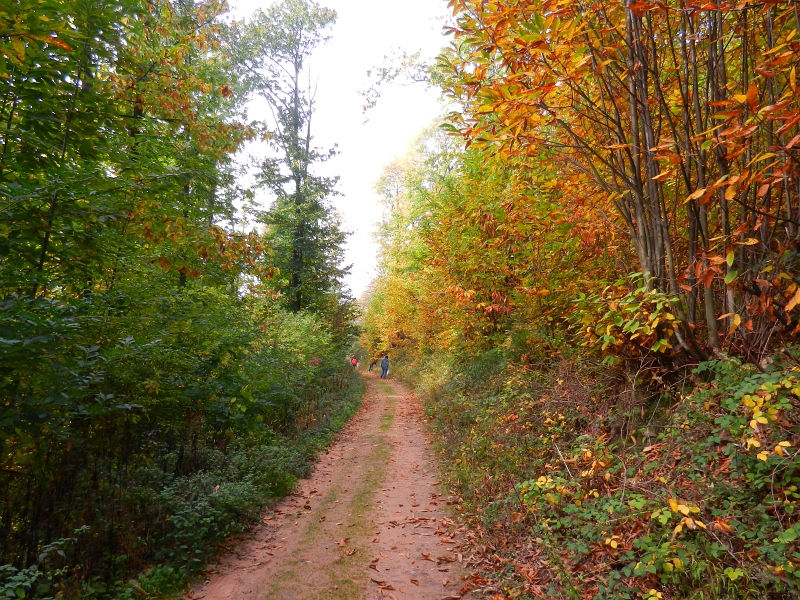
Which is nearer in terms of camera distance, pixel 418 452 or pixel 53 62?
pixel 53 62

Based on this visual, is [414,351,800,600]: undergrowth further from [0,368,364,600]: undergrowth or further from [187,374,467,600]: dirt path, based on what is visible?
[0,368,364,600]: undergrowth

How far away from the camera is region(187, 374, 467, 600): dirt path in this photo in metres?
4.31

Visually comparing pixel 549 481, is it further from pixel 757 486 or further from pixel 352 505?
pixel 352 505

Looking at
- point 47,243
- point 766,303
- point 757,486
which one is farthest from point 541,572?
point 47,243

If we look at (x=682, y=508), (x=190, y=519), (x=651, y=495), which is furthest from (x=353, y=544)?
(x=682, y=508)

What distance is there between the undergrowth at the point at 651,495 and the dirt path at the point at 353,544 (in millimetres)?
524

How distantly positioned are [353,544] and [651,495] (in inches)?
138

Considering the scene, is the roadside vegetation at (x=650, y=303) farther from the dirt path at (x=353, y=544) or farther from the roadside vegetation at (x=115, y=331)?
the roadside vegetation at (x=115, y=331)

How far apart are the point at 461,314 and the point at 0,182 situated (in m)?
9.32

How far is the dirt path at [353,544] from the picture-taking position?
4309 millimetres

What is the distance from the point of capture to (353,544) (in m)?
5.27

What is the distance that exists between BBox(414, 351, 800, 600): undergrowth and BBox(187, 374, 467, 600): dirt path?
1.72 feet

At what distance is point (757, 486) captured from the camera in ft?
10.4

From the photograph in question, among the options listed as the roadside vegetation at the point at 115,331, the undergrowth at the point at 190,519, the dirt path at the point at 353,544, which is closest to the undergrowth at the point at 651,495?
the dirt path at the point at 353,544
